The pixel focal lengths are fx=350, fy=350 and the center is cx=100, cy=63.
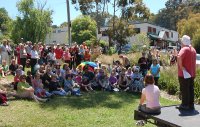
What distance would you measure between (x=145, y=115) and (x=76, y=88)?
6.52 m

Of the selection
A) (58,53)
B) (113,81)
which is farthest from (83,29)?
(113,81)

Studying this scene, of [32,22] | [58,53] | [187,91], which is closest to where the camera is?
[187,91]

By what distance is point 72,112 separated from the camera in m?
10.8

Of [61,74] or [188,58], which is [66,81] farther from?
[188,58]

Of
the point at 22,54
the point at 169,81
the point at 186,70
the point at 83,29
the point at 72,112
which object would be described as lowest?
the point at 72,112

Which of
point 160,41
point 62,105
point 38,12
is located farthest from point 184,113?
point 160,41

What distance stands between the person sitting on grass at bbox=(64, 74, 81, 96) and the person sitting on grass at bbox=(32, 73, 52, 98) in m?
1.06

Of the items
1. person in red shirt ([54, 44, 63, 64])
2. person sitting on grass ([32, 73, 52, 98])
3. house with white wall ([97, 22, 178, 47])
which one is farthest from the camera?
house with white wall ([97, 22, 178, 47])

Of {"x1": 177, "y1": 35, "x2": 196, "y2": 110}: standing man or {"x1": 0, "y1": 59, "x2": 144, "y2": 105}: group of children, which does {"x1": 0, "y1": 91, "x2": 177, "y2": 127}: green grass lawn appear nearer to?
{"x1": 0, "y1": 59, "x2": 144, "y2": 105}: group of children

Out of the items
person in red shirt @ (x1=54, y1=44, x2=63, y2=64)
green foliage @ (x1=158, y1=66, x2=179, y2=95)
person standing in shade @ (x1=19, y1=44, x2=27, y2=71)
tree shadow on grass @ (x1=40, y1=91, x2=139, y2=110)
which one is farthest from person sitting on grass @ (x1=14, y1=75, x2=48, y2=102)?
green foliage @ (x1=158, y1=66, x2=179, y2=95)

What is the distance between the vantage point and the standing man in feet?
24.9

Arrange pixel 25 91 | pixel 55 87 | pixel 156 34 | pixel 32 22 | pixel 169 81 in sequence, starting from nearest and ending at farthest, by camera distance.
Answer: pixel 25 91, pixel 55 87, pixel 169 81, pixel 32 22, pixel 156 34

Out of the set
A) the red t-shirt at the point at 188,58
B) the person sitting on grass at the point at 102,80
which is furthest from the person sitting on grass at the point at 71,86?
the red t-shirt at the point at 188,58

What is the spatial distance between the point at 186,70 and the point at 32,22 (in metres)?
35.2
